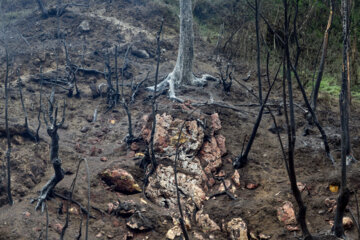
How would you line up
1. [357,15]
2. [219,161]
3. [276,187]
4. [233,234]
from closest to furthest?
1. [233,234]
2. [276,187]
3. [219,161]
4. [357,15]

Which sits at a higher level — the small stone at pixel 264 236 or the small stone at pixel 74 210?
the small stone at pixel 264 236

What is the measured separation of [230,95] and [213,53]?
3686 millimetres

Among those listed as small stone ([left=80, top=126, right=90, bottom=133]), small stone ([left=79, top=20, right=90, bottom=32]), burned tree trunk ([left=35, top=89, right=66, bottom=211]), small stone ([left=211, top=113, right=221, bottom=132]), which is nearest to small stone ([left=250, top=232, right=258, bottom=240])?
small stone ([left=211, top=113, right=221, bottom=132])

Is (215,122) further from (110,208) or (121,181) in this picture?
(110,208)

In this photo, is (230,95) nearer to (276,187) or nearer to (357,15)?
(276,187)

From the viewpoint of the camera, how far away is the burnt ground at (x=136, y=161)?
163 inches

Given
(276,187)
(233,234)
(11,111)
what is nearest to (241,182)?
(276,187)

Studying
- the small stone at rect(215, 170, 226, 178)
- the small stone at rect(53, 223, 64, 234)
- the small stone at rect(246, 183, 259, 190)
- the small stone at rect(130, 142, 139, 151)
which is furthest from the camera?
the small stone at rect(130, 142, 139, 151)

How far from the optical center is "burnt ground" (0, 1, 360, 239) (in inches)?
163

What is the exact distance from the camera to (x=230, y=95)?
24.4ft

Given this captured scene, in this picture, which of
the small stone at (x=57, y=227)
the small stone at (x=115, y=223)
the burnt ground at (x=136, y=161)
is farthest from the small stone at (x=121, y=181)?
the small stone at (x=57, y=227)

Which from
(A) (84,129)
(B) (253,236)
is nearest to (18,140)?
(A) (84,129)

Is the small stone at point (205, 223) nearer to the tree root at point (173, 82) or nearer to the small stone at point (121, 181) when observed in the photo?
the small stone at point (121, 181)

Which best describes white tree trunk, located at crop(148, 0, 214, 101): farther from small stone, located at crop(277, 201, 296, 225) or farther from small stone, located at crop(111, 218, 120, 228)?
small stone, located at crop(277, 201, 296, 225)
